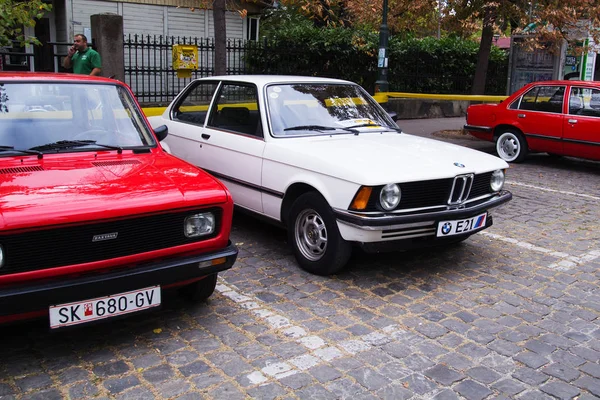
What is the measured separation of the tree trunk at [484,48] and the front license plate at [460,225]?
34.6 ft

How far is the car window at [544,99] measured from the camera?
10562 millimetres

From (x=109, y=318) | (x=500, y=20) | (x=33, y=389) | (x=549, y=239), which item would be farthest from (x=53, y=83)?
(x=500, y=20)

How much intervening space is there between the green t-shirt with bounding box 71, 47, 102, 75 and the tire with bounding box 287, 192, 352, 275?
6667mm

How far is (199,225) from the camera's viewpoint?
12.8 ft

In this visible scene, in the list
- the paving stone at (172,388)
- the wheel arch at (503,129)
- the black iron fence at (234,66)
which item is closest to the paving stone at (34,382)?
the paving stone at (172,388)

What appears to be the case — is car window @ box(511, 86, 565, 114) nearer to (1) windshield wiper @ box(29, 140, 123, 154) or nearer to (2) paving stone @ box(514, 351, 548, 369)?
(2) paving stone @ box(514, 351, 548, 369)

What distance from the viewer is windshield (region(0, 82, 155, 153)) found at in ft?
14.2

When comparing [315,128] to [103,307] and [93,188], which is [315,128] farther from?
[103,307]

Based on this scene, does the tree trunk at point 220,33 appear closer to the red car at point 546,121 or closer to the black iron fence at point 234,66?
the black iron fence at point 234,66

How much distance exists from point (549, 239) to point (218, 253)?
4.18 m

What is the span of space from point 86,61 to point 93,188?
7.49m

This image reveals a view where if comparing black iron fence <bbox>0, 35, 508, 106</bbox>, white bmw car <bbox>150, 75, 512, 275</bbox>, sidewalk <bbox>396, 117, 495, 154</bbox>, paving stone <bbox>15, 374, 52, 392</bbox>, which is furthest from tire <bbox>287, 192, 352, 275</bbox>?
sidewalk <bbox>396, 117, 495, 154</bbox>

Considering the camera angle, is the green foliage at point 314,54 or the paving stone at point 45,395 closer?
the paving stone at point 45,395

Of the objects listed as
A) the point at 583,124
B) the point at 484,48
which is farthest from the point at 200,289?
the point at 484,48
